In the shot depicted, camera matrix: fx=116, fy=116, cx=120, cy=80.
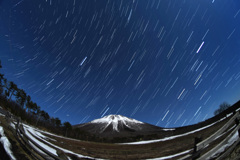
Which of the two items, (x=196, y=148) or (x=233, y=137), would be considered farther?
(x=233, y=137)

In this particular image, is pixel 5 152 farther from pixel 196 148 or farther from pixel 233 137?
pixel 233 137

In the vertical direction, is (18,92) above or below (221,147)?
above

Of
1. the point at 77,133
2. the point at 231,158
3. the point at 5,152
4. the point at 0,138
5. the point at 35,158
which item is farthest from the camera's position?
the point at 77,133

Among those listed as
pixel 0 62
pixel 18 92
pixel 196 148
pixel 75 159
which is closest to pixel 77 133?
pixel 18 92

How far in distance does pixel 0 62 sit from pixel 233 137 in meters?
80.2

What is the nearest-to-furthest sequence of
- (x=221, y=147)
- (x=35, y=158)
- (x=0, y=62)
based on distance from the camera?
(x=221, y=147), (x=35, y=158), (x=0, y=62)

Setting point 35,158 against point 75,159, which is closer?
point 35,158

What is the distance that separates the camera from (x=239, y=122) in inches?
163

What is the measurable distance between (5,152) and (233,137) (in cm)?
992

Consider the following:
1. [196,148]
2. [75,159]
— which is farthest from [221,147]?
[75,159]

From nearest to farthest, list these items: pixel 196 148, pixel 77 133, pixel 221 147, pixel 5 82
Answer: pixel 196 148
pixel 221 147
pixel 5 82
pixel 77 133

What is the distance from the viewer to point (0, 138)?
20.5 feet

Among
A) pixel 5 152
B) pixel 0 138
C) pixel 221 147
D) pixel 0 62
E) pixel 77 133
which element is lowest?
pixel 5 152

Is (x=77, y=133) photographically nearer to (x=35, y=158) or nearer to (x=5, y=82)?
(x=5, y=82)
